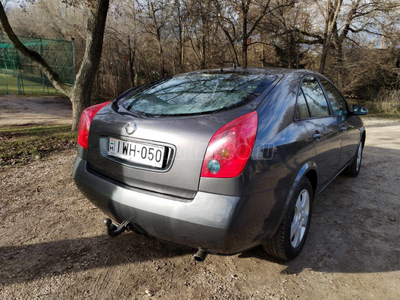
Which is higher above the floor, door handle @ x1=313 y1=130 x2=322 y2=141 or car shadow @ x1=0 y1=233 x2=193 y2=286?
door handle @ x1=313 y1=130 x2=322 y2=141

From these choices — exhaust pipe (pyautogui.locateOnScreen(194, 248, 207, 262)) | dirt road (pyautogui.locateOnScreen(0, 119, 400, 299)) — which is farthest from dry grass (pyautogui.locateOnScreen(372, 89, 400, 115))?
exhaust pipe (pyautogui.locateOnScreen(194, 248, 207, 262))

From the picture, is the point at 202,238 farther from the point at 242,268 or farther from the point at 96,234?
the point at 96,234

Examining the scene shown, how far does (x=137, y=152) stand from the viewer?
200cm

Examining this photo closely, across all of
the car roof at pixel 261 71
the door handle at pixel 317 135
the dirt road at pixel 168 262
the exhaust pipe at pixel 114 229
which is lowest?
the dirt road at pixel 168 262

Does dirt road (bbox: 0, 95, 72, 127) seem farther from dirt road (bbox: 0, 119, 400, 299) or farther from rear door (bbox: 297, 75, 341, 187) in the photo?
rear door (bbox: 297, 75, 341, 187)

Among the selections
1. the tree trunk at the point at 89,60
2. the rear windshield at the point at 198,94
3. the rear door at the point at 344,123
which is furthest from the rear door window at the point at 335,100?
the tree trunk at the point at 89,60

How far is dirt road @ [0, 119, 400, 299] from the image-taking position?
6.60ft

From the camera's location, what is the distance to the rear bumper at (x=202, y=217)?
5.65 feet

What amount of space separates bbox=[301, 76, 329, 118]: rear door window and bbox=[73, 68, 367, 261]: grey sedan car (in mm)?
67

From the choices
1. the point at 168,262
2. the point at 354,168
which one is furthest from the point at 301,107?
the point at 354,168

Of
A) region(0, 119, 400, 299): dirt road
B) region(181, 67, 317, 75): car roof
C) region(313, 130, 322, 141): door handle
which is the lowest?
region(0, 119, 400, 299): dirt road

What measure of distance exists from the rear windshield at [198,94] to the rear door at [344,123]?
1.26 metres

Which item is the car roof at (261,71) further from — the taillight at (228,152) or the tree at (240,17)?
the tree at (240,17)

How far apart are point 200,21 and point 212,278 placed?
1095cm
